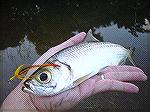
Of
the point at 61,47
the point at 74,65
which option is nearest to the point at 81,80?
the point at 74,65

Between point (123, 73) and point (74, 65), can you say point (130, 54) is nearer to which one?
point (123, 73)

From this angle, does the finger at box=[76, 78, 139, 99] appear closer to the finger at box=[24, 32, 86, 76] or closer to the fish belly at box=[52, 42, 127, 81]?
the fish belly at box=[52, 42, 127, 81]

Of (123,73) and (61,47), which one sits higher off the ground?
(61,47)

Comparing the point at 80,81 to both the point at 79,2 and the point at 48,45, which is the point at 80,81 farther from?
the point at 79,2

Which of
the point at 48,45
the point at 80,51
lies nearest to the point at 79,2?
the point at 48,45

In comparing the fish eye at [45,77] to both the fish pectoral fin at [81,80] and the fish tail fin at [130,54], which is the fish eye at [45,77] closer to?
the fish pectoral fin at [81,80]

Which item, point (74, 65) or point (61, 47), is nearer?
point (74, 65)
